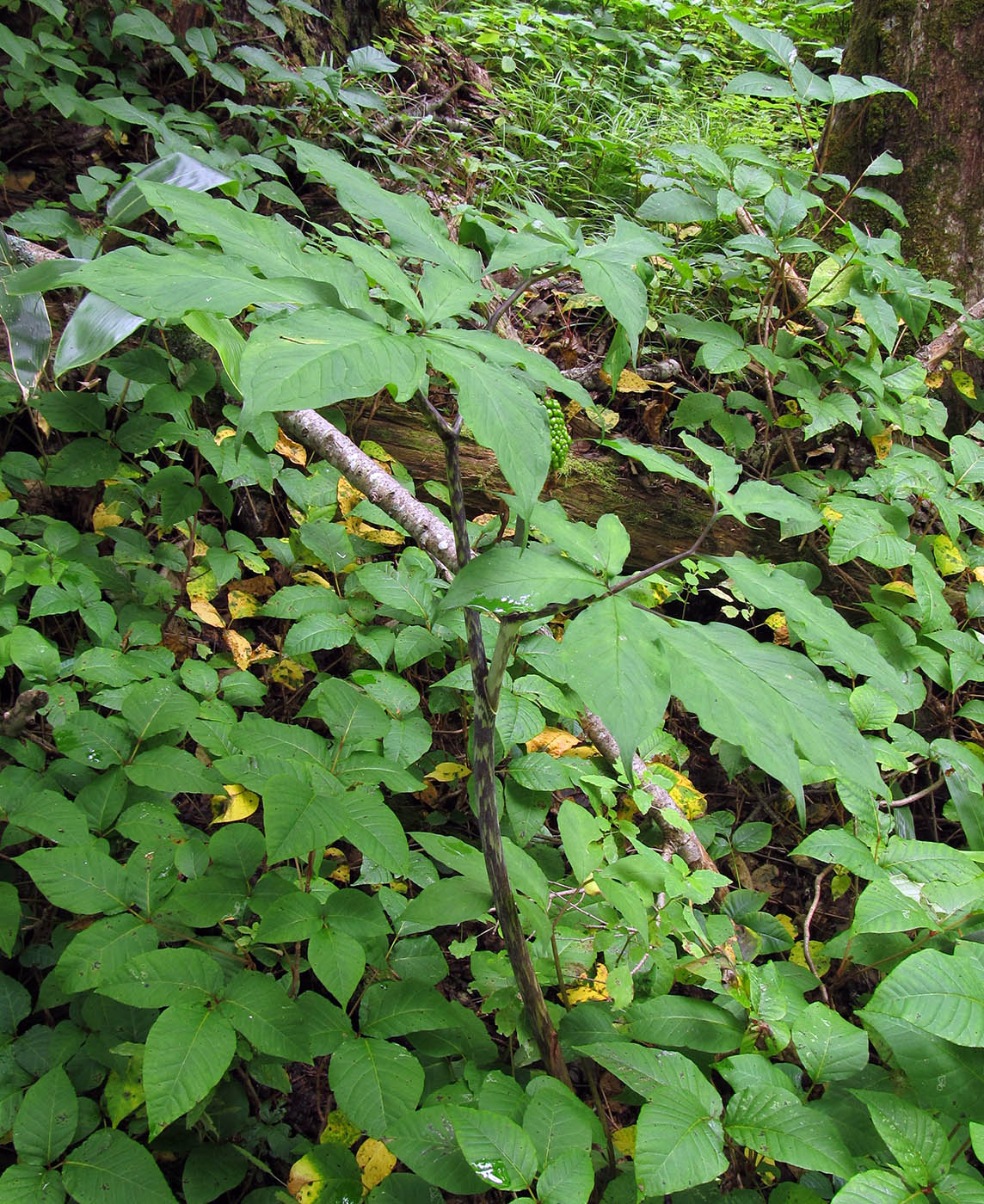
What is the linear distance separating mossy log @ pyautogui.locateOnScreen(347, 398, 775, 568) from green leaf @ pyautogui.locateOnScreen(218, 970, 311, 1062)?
5.38 feet

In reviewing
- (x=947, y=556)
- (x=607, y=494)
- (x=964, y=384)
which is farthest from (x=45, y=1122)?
(x=964, y=384)

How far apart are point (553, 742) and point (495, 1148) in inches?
39.6

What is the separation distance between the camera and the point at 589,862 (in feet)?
4.66

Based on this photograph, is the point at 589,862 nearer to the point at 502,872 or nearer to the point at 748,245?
the point at 502,872

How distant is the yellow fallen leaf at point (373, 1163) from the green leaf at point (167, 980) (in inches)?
16.8

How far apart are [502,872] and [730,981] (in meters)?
0.68

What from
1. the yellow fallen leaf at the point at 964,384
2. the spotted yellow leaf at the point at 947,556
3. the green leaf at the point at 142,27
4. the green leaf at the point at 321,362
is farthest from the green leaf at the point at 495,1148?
the green leaf at the point at 142,27

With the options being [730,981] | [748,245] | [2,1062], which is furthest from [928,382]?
[2,1062]

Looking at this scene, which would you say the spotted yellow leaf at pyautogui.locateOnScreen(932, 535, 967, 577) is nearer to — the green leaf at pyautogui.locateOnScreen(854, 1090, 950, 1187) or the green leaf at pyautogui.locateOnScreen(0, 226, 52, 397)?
the green leaf at pyautogui.locateOnScreen(854, 1090, 950, 1187)

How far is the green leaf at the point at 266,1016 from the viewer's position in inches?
46.1

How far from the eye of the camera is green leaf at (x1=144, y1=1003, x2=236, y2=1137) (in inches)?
41.7

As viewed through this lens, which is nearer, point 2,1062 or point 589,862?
point 2,1062

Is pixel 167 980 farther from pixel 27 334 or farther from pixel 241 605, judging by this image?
pixel 27 334

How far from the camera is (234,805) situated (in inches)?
67.9
